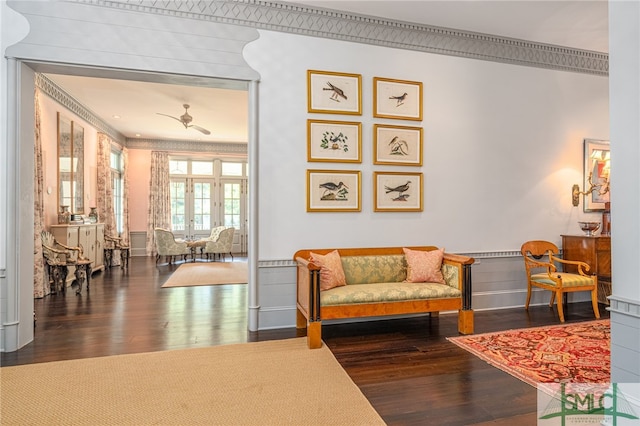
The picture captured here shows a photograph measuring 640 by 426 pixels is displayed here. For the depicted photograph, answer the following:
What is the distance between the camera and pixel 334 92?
4.03 meters

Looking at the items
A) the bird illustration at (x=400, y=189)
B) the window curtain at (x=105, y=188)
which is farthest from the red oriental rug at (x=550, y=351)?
the window curtain at (x=105, y=188)

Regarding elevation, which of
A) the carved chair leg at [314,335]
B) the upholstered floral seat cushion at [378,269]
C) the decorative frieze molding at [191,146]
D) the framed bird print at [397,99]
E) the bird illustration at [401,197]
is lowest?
the carved chair leg at [314,335]

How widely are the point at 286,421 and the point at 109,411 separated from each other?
1.15 m

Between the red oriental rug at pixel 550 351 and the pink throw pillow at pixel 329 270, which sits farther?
the pink throw pillow at pixel 329 270

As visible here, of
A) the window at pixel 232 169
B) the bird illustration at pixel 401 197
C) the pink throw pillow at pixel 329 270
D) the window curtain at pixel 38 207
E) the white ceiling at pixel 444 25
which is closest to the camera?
the pink throw pillow at pixel 329 270

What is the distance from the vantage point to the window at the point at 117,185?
8898 millimetres

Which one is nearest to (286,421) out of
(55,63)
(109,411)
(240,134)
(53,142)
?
(109,411)

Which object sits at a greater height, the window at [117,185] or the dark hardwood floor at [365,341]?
the window at [117,185]

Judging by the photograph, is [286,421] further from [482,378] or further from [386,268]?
[386,268]

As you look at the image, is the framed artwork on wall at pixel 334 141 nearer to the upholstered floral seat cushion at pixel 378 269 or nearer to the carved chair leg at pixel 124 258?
the upholstered floral seat cushion at pixel 378 269

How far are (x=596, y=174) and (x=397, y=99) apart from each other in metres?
3.36

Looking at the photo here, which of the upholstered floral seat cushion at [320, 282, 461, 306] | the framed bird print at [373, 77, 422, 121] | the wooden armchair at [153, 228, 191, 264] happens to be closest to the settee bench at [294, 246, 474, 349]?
the upholstered floral seat cushion at [320, 282, 461, 306]

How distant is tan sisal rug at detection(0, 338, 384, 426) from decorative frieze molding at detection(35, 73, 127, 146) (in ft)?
15.5
